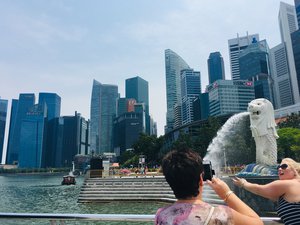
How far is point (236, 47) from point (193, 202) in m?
203

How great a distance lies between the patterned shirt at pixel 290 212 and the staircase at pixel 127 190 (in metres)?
18.0

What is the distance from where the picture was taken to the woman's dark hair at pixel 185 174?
1.86 m

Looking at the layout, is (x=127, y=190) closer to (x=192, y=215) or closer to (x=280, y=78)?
(x=192, y=215)

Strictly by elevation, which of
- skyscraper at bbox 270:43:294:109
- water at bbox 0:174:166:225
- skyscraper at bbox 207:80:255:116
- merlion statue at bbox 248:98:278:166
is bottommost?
water at bbox 0:174:166:225

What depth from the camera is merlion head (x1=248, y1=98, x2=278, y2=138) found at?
611 inches

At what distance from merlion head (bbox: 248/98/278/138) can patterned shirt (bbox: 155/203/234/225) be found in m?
14.9

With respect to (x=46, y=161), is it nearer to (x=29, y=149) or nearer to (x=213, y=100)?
(x=29, y=149)

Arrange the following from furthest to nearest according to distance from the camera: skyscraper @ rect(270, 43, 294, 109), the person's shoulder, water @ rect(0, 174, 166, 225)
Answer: skyscraper @ rect(270, 43, 294, 109) < water @ rect(0, 174, 166, 225) < the person's shoulder

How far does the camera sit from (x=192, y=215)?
5.64 feet

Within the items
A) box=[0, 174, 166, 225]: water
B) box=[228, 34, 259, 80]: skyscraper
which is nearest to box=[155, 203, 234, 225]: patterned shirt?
box=[0, 174, 166, 225]: water

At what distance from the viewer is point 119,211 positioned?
55.0 ft

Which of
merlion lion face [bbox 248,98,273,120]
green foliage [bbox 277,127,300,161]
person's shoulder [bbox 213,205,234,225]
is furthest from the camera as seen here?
green foliage [bbox 277,127,300,161]

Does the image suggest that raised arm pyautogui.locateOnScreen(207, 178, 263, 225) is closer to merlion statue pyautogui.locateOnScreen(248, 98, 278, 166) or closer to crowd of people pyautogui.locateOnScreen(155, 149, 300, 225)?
crowd of people pyautogui.locateOnScreen(155, 149, 300, 225)

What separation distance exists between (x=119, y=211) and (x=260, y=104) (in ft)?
32.8
